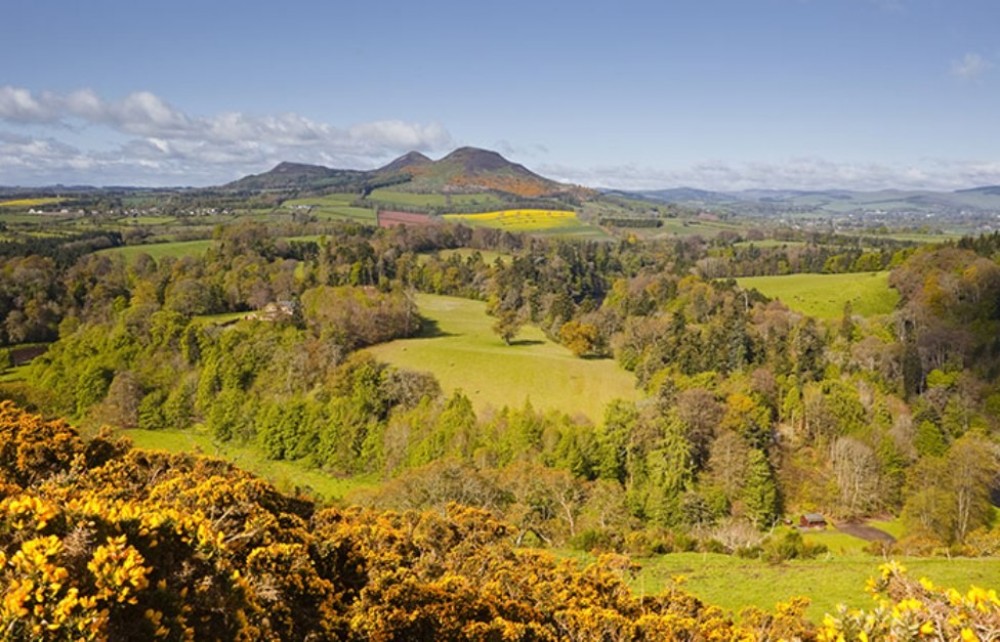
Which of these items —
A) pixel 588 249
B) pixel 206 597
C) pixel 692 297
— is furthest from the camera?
pixel 588 249

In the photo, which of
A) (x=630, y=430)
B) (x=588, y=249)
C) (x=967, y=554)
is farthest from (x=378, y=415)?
(x=588, y=249)

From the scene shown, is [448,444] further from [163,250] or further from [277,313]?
[163,250]

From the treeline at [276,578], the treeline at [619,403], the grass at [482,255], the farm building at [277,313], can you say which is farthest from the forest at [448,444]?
the grass at [482,255]

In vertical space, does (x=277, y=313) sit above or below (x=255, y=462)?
above

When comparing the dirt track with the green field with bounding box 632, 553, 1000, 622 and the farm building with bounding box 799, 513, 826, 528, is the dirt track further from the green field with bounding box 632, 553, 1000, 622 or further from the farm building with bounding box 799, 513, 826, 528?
the green field with bounding box 632, 553, 1000, 622

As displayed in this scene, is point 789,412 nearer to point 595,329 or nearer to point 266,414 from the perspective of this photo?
point 595,329

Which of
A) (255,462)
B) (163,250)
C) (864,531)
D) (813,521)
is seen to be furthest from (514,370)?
(163,250)
